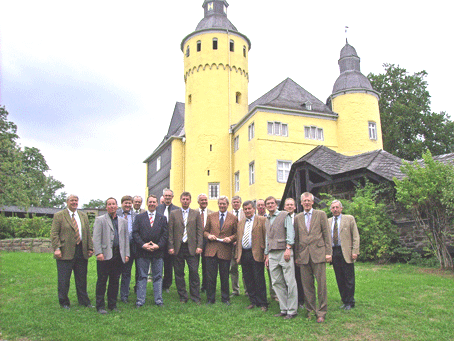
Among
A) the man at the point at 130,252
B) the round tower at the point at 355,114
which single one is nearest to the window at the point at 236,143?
the round tower at the point at 355,114

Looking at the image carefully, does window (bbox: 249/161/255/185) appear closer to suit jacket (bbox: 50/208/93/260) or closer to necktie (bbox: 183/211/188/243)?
necktie (bbox: 183/211/188/243)

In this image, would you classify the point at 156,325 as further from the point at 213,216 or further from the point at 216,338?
the point at 213,216

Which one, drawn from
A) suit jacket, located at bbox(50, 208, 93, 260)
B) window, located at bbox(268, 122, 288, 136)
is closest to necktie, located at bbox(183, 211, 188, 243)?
suit jacket, located at bbox(50, 208, 93, 260)

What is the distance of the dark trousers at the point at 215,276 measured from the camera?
24.6ft

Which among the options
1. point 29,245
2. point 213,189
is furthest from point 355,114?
point 29,245

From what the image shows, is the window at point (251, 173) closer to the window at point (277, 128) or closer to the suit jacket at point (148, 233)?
the window at point (277, 128)

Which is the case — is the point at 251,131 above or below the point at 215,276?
above

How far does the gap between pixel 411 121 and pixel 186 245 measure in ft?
108

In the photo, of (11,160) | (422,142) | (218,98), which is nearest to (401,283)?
(11,160)

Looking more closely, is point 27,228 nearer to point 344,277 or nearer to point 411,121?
point 344,277

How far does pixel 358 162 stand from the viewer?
15.8 meters

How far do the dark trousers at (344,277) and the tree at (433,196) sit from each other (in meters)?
5.53

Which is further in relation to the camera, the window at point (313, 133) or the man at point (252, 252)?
the window at point (313, 133)

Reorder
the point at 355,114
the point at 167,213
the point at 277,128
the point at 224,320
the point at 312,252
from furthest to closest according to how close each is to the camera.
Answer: the point at 355,114
the point at 277,128
the point at 167,213
the point at 312,252
the point at 224,320
